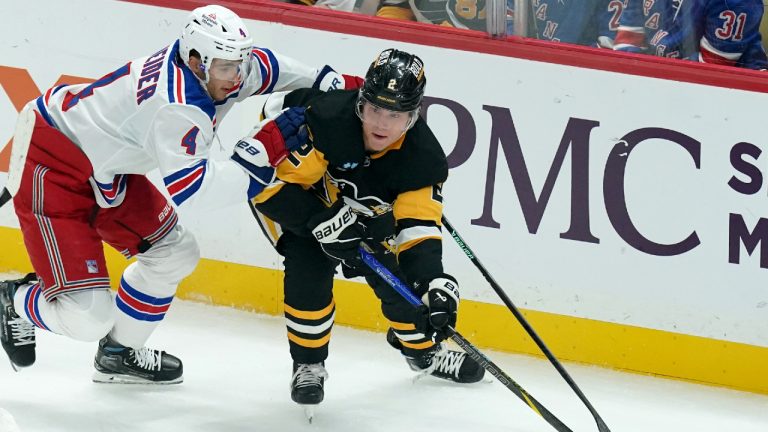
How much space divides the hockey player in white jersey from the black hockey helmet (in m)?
0.28

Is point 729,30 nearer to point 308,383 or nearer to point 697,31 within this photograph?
point 697,31

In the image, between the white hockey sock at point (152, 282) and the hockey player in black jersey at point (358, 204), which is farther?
the white hockey sock at point (152, 282)

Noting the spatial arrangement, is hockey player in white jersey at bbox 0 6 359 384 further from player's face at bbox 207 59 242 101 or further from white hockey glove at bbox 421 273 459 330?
white hockey glove at bbox 421 273 459 330

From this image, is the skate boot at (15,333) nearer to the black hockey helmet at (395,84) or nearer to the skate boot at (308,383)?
the skate boot at (308,383)

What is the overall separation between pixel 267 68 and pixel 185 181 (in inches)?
24.1

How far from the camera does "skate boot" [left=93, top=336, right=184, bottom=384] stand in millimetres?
3645

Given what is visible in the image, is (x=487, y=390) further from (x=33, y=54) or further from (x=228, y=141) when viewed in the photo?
(x=33, y=54)

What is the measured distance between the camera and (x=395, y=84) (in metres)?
2.99

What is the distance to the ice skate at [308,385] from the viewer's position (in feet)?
11.3

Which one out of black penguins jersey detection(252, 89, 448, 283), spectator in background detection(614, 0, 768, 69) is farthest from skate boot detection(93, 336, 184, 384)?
spectator in background detection(614, 0, 768, 69)

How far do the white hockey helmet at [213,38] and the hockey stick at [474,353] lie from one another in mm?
681

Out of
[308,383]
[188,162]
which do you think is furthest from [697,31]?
[188,162]

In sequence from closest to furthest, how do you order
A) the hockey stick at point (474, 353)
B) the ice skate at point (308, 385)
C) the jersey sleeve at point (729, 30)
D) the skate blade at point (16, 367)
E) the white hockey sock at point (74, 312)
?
the hockey stick at point (474, 353), the white hockey sock at point (74, 312), the ice skate at point (308, 385), the skate blade at point (16, 367), the jersey sleeve at point (729, 30)

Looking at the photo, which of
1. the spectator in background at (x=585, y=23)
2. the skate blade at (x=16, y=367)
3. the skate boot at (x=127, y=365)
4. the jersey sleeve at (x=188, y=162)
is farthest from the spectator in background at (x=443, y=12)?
the skate blade at (x=16, y=367)
